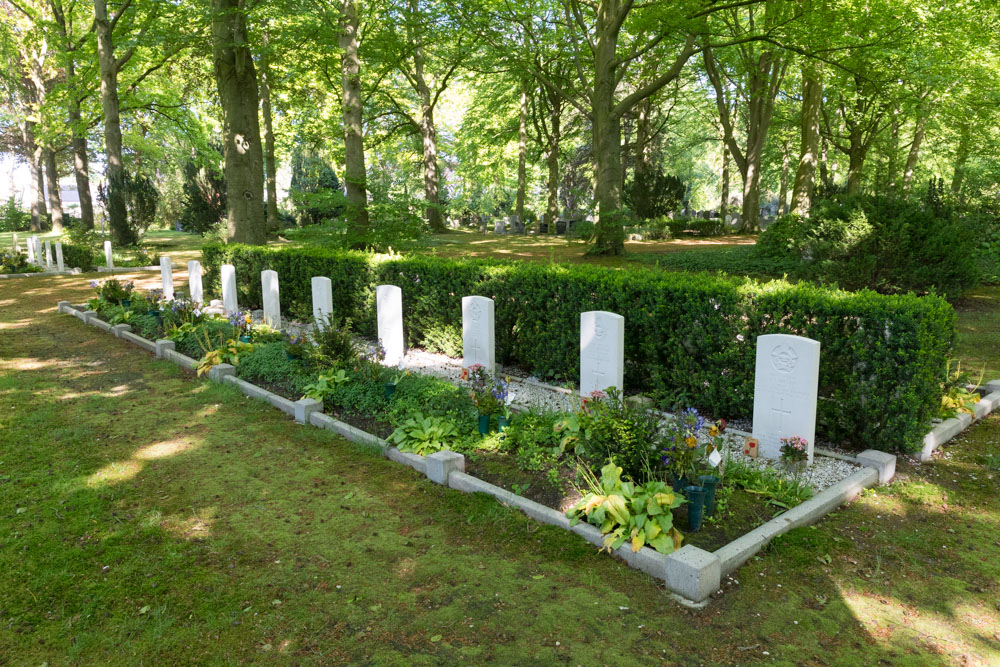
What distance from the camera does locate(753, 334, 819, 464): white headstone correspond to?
16.6ft

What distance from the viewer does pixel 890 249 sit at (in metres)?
11.5

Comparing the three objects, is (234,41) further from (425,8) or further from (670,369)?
(670,369)

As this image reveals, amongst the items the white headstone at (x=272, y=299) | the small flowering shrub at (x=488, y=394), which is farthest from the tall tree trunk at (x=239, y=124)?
the small flowering shrub at (x=488, y=394)

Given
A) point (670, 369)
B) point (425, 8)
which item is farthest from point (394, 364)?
point (425, 8)

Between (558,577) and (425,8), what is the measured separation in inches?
803

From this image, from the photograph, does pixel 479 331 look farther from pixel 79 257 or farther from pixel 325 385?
pixel 79 257

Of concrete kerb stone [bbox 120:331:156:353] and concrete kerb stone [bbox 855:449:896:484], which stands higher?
concrete kerb stone [bbox 120:331:156:353]

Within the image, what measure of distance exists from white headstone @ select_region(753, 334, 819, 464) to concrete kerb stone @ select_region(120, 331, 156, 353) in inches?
341

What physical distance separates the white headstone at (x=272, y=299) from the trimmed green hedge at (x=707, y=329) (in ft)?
6.78

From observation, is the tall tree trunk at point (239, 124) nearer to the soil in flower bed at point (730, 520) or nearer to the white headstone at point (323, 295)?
the white headstone at point (323, 295)

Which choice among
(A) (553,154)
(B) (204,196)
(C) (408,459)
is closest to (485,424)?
(C) (408,459)

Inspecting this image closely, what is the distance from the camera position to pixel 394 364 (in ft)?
27.3

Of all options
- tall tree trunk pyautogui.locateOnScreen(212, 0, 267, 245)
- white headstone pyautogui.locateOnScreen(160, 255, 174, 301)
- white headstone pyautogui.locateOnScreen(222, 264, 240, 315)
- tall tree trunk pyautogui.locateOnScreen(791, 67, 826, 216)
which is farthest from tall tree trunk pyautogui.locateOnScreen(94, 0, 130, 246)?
tall tree trunk pyautogui.locateOnScreen(791, 67, 826, 216)

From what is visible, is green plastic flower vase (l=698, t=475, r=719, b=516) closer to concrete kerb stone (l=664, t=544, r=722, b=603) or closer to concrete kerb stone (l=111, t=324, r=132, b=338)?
concrete kerb stone (l=664, t=544, r=722, b=603)
